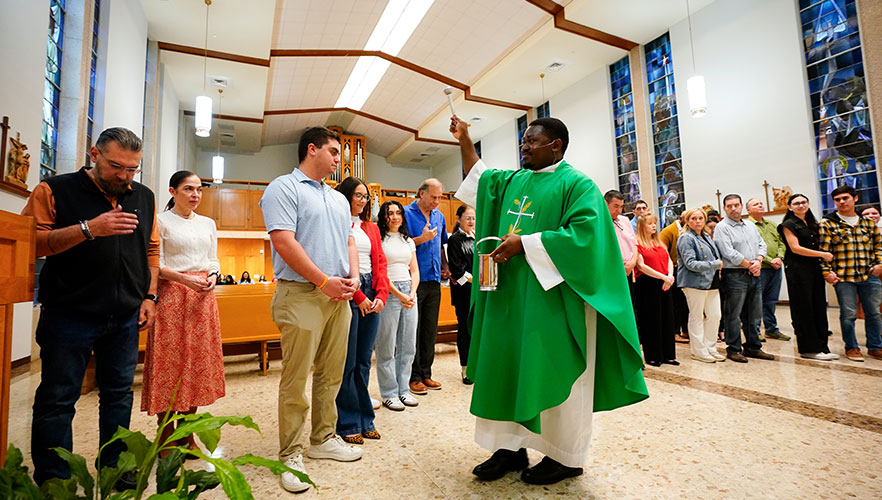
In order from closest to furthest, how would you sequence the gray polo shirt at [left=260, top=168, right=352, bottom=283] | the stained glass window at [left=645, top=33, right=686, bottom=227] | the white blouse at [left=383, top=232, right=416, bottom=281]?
the gray polo shirt at [left=260, top=168, right=352, bottom=283]
the white blouse at [left=383, top=232, right=416, bottom=281]
the stained glass window at [left=645, top=33, right=686, bottom=227]

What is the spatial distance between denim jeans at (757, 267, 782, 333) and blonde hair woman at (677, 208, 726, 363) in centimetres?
114

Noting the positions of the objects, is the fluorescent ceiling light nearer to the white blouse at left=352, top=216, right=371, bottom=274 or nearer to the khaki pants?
the white blouse at left=352, top=216, right=371, bottom=274

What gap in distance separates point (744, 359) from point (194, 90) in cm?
1011

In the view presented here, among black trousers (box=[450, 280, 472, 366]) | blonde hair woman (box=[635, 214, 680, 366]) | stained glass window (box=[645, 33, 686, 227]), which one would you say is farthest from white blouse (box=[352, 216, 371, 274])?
stained glass window (box=[645, 33, 686, 227])

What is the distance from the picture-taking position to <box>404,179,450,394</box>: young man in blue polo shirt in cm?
321

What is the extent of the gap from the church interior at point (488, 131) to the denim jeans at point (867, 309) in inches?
15.1

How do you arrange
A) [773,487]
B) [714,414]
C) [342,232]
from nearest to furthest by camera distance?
[773,487], [342,232], [714,414]

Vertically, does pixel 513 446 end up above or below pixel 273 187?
below

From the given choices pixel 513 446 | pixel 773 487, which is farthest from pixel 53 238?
pixel 773 487

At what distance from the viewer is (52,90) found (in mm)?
4672

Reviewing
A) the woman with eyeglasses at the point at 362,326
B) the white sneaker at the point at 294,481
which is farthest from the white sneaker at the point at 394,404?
the white sneaker at the point at 294,481

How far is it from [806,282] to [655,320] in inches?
53.1

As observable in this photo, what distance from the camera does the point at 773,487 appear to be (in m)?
1.64

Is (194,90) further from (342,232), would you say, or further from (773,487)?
(773,487)
